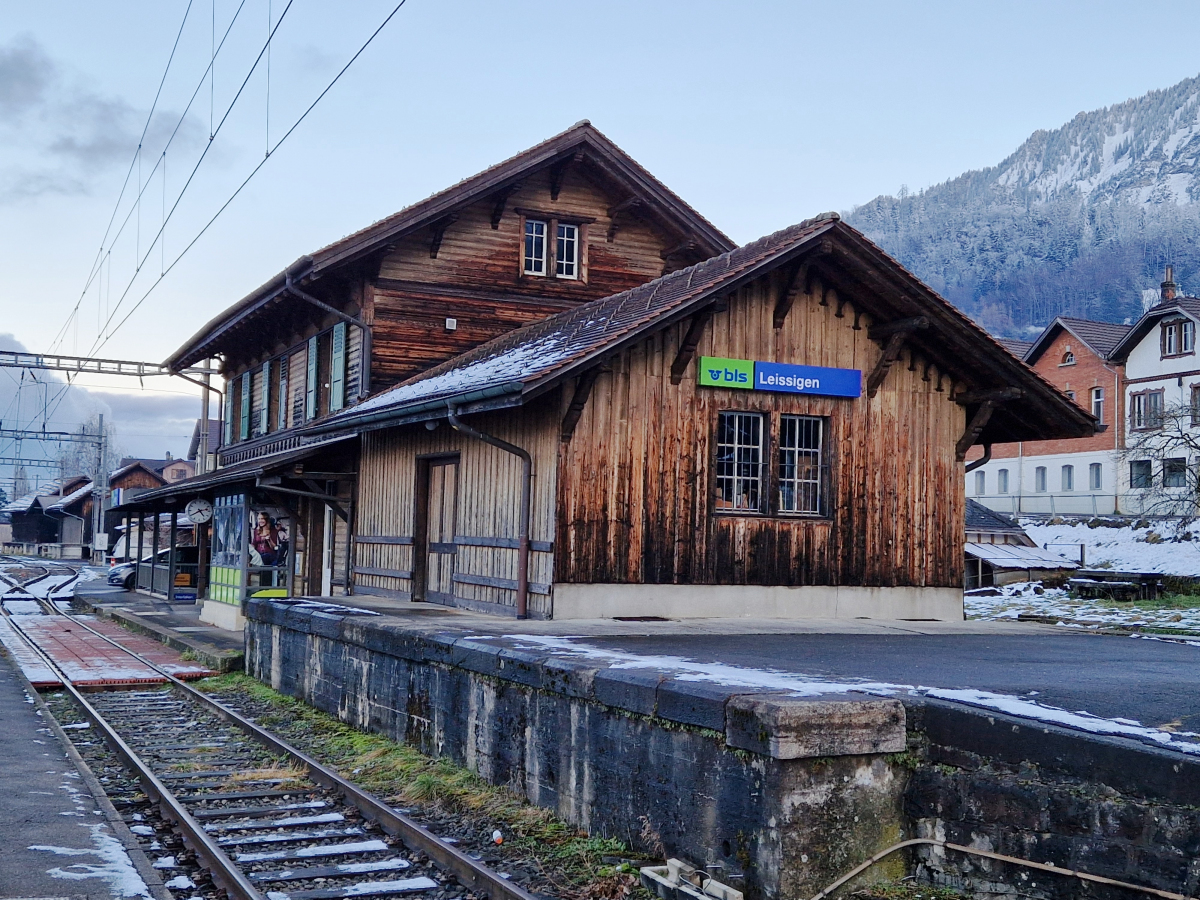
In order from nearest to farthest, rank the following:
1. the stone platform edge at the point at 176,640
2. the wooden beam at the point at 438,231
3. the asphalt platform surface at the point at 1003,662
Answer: the asphalt platform surface at the point at 1003,662
the stone platform edge at the point at 176,640
the wooden beam at the point at 438,231

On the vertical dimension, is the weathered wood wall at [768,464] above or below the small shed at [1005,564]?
above


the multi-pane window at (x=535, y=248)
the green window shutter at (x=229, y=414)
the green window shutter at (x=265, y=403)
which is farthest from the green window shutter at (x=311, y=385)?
the green window shutter at (x=229, y=414)

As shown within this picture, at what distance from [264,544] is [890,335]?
13555 millimetres

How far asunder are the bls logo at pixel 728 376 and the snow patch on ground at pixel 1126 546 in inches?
926

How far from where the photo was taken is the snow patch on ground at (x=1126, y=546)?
112 ft

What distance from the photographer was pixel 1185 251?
12850 centimetres

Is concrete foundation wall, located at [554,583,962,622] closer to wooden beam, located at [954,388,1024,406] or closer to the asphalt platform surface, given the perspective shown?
the asphalt platform surface

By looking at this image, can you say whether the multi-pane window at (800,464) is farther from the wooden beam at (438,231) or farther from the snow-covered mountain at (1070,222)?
the snow-covered mountain at (1070,222)

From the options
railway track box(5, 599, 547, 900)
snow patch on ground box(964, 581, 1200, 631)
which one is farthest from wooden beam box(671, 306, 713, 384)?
snow patch on ground box(964, 581, 1200, 631)

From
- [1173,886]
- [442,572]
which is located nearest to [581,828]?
[1173,886]

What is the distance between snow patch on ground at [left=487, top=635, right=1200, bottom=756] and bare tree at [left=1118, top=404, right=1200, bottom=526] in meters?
22.1

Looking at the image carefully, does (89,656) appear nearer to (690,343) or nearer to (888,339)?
(690,343)

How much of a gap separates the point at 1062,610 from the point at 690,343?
50.3 ft

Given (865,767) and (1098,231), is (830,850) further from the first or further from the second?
(1098,231)
